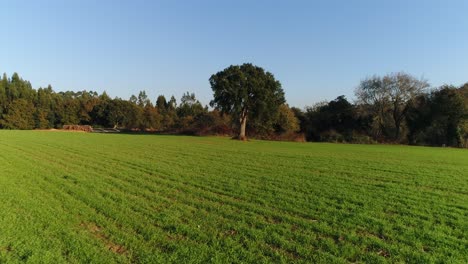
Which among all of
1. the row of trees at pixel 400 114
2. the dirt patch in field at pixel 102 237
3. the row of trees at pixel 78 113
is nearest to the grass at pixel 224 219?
the dirt patch in field at pixel 102 237

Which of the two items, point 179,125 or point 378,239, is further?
point 179,125

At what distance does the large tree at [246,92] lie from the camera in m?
47.8

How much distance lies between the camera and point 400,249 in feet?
17.1

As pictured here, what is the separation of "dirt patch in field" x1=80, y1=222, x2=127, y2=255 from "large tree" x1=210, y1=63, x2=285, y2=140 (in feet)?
137

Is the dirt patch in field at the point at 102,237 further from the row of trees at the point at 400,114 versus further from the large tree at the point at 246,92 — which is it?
the row of trees at the point at 400,114

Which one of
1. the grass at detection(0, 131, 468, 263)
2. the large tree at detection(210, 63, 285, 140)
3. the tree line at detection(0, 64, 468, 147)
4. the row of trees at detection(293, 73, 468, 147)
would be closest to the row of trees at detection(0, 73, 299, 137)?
the tree line at detection(0, 64, 468, 147)

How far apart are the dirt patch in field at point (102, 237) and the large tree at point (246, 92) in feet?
137

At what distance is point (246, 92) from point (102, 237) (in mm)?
43384

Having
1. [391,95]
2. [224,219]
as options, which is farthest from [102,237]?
[391,95]

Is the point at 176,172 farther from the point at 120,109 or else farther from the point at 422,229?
the point at 120,109

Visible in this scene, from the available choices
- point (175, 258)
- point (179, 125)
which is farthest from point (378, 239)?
point (179, 125)

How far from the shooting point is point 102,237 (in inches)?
218

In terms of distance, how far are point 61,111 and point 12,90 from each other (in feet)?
41.4

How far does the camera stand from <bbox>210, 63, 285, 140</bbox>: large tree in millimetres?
47812
